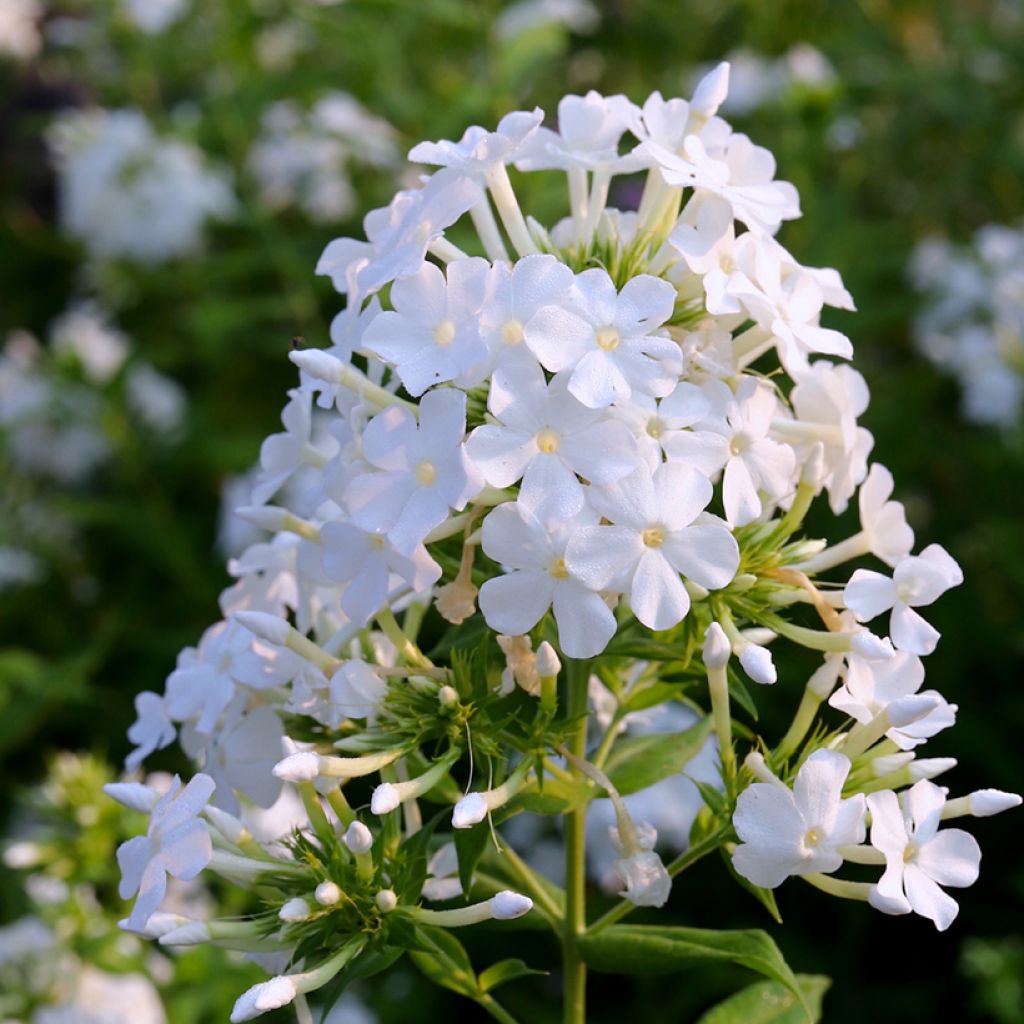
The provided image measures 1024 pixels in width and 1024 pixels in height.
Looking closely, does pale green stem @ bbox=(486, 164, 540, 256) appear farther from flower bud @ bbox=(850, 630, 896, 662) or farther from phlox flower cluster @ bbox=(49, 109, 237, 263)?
phlox flower cluster @ bbox=(49, 109, 237, 263)

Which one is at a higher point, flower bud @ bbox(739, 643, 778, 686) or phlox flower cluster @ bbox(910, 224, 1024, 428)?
flower bud @ bbox(739, 643, 778, 686)

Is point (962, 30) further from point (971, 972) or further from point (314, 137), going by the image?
point (971, 972)

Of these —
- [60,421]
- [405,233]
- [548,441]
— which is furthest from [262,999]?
[60,421]

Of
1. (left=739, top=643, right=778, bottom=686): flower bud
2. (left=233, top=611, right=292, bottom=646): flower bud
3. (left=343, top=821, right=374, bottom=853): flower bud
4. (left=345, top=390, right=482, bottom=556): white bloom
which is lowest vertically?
(left=343, top=821, right=374, bottom=853): flower bud

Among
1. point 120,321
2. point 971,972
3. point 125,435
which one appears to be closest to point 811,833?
point 971,972


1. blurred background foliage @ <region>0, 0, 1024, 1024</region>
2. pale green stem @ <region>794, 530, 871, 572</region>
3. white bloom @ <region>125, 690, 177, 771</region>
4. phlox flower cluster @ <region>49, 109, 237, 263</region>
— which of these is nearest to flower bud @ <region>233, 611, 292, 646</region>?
white bloom @ <region>125, 690, 177, 771</region>

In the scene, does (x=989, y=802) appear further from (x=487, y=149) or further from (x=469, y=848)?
(x=487, y=149)

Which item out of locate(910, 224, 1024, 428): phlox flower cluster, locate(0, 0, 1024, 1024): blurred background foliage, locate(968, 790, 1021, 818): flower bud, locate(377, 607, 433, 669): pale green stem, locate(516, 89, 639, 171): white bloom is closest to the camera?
locate(968, 790, 1021, 818): flower bud
